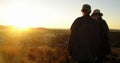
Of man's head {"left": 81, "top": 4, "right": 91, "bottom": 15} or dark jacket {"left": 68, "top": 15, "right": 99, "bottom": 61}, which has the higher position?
man's head {"left": 81, "top": 4, "right": 91, "bottom": 15}

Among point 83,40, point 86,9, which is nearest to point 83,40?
point 83,40

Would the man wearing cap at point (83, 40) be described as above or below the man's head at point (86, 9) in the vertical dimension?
below

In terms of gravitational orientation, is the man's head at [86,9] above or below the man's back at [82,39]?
above

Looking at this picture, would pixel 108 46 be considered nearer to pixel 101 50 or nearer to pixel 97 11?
pixel 101 50

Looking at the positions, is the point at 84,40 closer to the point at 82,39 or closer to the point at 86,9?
the point at 82,39

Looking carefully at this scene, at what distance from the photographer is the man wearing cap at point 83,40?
6.72m

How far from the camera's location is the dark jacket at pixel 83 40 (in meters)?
6.72

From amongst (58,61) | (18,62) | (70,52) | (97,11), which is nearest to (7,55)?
(18,62)

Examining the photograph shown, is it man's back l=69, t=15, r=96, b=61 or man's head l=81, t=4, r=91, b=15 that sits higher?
man's head l=81, t=4, r=91, b=15

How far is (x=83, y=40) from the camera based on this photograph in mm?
6758

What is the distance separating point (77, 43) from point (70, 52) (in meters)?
0.25

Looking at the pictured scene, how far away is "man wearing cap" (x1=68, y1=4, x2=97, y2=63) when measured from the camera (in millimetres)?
6723

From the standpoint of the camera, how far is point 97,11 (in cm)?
888

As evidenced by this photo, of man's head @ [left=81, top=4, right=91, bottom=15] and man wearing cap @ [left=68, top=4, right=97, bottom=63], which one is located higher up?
man's head @ [left=81, top=4, right=91, bottom=15]
